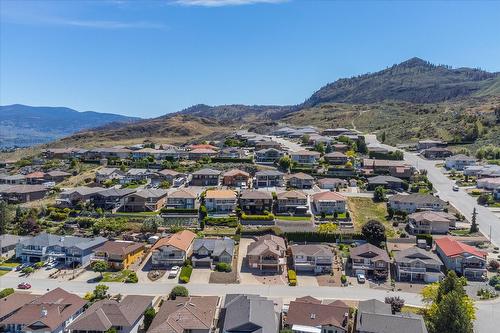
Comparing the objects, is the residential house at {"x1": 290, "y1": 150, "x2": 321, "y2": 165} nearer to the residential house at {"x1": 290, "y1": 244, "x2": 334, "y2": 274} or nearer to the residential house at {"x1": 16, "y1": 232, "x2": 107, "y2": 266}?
the residential house at {"x1": 290, "y1": 244, "x2": 334, "y2": 274}

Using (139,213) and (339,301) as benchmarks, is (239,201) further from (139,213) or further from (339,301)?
(339,301)

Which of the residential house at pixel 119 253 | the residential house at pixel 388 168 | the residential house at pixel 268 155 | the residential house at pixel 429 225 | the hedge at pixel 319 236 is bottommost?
the residential house at pixel 119 253

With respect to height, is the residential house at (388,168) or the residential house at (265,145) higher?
the residential house at (265,145)

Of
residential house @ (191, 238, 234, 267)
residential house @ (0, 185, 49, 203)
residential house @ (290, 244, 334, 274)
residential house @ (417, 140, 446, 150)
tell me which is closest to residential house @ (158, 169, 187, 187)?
residential house @ (0, 185, 49, 203)

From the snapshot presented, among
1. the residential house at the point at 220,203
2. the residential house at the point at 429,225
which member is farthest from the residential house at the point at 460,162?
the residential house at the point at 220,203

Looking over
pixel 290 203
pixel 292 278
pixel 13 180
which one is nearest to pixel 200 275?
pixel 292 278

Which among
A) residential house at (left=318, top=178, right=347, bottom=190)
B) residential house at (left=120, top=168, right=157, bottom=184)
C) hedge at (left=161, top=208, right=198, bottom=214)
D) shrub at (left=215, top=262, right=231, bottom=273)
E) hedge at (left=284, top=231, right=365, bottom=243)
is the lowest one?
shrub at (left=215, top=262, right=231, bottom=273)

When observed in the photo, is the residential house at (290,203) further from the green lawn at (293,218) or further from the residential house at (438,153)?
the residential house at (438,153)
